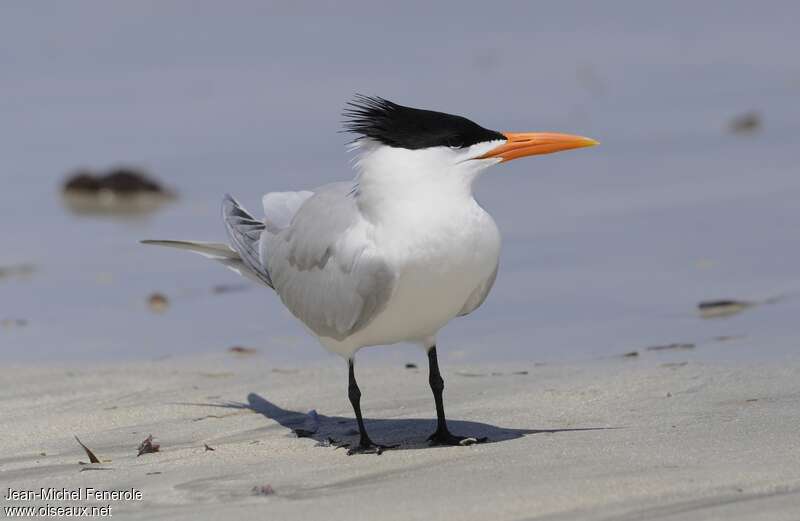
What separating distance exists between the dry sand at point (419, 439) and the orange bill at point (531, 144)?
1023 millimetres

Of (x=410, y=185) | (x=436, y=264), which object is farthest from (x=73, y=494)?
(x=410, y=185)

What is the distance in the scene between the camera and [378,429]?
5.88 metres

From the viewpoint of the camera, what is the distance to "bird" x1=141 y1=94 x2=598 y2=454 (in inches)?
205

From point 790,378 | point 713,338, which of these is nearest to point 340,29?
point 713,338

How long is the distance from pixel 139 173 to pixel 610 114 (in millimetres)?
4136

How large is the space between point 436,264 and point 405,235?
0.15 meters

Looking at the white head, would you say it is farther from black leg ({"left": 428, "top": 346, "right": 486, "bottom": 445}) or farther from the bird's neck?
black leg ({"left": 428, "top": 346, "right": 486, "bottom": 445})

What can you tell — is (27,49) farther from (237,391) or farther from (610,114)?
(237,391)

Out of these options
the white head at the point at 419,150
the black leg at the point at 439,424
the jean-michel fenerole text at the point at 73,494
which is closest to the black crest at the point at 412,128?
the white head at the point at 419,150

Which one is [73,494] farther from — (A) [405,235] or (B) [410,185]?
(B) [410,185]

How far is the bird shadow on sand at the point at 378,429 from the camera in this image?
5531 millimetres

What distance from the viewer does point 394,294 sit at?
5277 mm

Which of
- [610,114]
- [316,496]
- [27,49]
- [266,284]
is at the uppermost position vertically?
[27,49]

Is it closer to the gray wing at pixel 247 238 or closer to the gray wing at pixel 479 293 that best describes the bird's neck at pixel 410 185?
the gray wing at pixel 479 293
